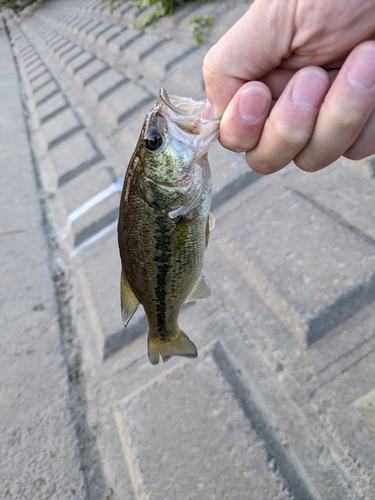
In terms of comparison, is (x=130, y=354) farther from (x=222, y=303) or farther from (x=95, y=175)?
(x=95, y=175)

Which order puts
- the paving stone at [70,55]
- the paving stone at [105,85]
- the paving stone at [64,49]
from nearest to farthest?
the paving stone at [105,85] < the paving stone at [70,55] < the paving stone at [64,49]

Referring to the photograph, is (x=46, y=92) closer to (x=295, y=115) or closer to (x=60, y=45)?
(x=60, y=45)

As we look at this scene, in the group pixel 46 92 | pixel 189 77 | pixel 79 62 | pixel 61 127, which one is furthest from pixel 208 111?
pixel 79 62

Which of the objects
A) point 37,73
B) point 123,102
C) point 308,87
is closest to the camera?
point 308,87

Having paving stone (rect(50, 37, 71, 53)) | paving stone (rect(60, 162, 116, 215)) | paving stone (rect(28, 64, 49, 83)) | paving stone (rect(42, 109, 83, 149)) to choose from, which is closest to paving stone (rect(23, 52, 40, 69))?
paving stone (rect(50, 37, 71, 53))

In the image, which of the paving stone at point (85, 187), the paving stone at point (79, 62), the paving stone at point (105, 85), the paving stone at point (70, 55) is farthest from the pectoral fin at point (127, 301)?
the paving stone at point (70, 55)

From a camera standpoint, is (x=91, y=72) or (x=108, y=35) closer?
(x=91, y=72)

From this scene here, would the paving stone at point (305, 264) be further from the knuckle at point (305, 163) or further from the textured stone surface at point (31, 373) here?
the textured stone surface at point (31, 373)
